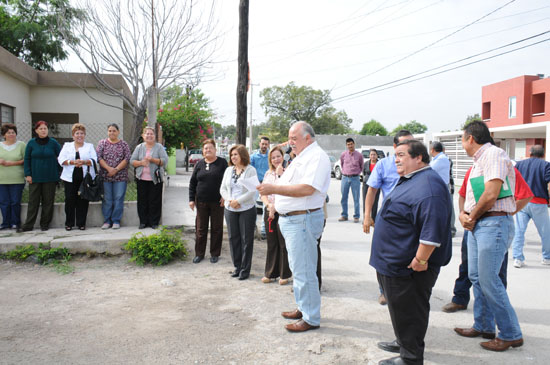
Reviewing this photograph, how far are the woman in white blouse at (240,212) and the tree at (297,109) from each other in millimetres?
55800

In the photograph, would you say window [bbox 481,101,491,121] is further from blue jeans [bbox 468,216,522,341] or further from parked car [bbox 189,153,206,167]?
blue jeans [bbox 468,216,522,341]

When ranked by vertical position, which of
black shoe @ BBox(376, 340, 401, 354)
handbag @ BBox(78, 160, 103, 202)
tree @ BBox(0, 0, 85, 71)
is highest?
tree @ BBox(0, 0, 85, 71)

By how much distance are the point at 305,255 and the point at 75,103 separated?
39.2 feet

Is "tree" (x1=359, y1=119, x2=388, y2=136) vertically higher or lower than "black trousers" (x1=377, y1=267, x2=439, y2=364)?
higher

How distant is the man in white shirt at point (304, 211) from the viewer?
3.73 meters

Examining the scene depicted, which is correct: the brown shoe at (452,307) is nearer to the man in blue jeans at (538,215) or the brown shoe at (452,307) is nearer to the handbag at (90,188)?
the man in blue jeans at (538,215)

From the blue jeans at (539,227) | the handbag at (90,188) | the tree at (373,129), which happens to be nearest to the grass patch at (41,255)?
the handbag at (90,188)

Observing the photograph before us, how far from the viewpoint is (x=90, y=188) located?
23.1ft

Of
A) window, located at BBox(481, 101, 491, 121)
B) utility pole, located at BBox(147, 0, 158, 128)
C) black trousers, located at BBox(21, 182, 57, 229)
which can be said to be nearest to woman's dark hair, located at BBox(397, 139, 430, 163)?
black trousers, located at BBox(21, 182, 57, 229)

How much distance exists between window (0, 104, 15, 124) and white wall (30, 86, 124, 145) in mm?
1366

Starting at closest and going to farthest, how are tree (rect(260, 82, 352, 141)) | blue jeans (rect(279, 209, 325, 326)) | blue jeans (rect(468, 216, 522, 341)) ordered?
blue jeans (rect(468, 216, 522, 341))
blue jeans (rect(279, 209, 325, 326))
tree (rect(260, 82, 352, 141))

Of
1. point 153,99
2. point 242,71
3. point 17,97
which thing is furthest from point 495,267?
point 17,97

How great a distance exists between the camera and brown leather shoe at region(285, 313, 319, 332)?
3.90 metres

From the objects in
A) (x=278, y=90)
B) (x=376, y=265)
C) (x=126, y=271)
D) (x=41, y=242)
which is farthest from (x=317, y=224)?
(x=278, y=90)
